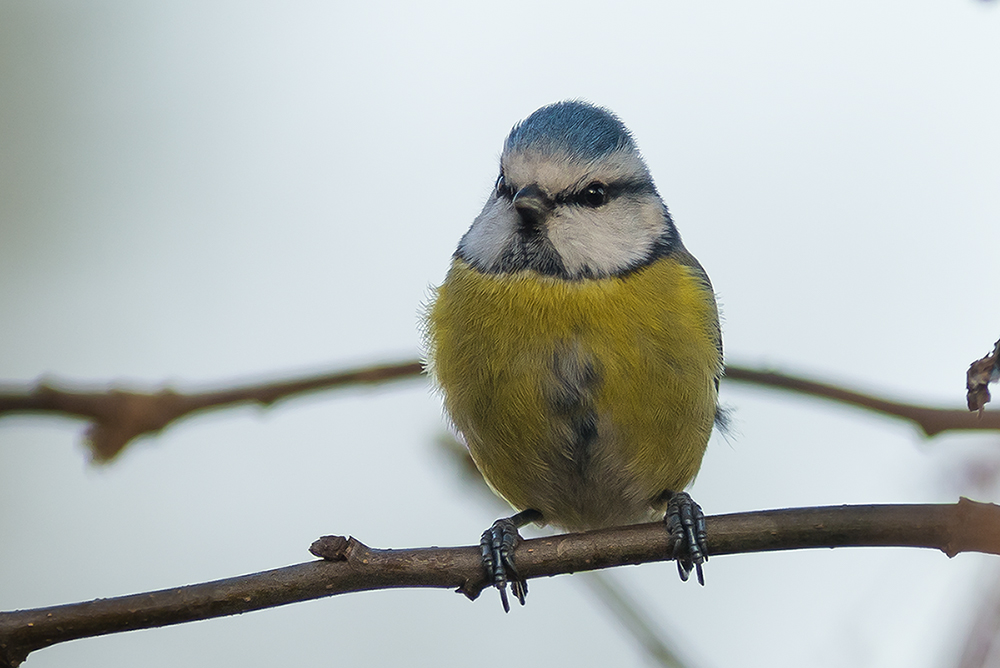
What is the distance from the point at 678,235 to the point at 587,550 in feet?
3.45

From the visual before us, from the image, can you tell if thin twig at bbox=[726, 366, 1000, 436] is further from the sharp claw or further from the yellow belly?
the sharp claw

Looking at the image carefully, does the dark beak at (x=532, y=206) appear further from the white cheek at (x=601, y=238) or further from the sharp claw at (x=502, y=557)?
the sharp claw at (x=502, y=557)

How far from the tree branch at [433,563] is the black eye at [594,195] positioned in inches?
32.0

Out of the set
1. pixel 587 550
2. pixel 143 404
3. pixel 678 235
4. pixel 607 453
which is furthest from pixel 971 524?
pixel 678 235

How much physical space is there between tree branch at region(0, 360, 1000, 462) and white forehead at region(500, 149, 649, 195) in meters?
0.69

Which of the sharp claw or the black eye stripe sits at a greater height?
the black eye stripe

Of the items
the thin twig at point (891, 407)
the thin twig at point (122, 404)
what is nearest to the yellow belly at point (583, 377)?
the thin twig at point (891, 407)

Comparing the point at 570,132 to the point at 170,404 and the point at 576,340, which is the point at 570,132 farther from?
the point at 170,404

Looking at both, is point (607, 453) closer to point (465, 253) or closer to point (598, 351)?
point (598, 351)

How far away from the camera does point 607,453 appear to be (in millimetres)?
2119

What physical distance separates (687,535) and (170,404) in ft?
3.18

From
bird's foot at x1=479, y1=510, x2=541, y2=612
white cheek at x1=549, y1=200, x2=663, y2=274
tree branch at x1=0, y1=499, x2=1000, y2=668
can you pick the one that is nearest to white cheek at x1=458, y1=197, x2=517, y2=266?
white cheek at x1=549, y1=200, x2=663, y2=274

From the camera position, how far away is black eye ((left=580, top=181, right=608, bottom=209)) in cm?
223

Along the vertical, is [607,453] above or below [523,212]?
below
